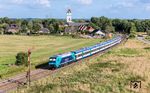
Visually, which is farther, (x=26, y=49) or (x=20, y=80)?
(x=26, y=49)

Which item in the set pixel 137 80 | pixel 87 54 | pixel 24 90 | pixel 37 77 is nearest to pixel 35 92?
pixel 24 90

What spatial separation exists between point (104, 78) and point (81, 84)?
19.1 ft

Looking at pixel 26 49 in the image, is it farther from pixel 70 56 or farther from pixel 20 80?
pixel 20 80

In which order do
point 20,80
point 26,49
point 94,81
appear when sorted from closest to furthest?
1. point 94,81
2. point 20,80
3. point 26,49

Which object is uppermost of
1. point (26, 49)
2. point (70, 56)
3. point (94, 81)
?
point (94, 81)

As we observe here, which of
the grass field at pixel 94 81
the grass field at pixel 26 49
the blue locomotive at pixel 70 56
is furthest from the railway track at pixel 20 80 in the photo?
the grass field at pixel 26 49

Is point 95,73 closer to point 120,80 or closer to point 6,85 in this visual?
point 120,80

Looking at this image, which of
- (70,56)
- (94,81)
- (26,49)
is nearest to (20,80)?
(94,81)

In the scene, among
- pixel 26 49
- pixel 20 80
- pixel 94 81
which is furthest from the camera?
pixel 26 49

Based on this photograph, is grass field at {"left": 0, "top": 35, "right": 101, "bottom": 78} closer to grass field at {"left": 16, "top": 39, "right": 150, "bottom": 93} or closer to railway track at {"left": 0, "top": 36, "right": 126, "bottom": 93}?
railway track at {"left": 0, "top": 36, "right": 126, "bottom": 93}

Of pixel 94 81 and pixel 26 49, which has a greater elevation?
pixel 94 81

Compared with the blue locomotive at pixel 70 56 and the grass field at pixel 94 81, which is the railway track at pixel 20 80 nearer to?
the blue locomotive at pixel 70 56

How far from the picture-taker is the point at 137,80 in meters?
41.5

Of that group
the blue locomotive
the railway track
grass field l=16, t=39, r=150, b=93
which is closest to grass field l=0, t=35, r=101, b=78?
the railway track
